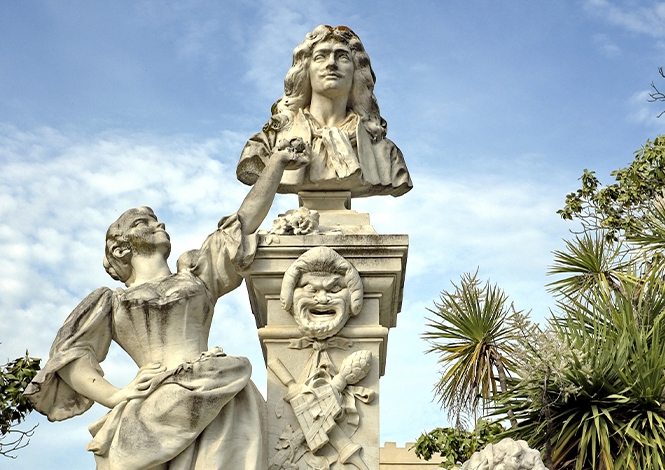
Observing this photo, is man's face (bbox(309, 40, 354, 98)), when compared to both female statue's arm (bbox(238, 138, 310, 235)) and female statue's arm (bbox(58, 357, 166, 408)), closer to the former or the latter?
female statue's arm (bbox(238, 138, 310, 235))

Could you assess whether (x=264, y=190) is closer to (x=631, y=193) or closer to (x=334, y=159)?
(x=334, y=159)

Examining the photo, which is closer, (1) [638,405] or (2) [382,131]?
(2) [382,131]

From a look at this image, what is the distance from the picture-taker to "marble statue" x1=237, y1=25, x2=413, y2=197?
282 inches

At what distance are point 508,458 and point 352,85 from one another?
288 centimetres

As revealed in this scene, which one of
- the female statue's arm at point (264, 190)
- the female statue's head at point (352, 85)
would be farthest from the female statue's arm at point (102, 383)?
the female statue's head at point (352, 85)

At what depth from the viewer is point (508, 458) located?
18.8ft

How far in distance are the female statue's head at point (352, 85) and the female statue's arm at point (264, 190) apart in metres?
0.61

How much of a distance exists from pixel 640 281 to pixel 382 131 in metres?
7.49

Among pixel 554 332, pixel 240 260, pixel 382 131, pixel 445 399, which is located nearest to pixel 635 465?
pixel 554 332

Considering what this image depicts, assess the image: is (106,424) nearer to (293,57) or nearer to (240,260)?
(240,260)

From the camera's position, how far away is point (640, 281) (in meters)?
14.0

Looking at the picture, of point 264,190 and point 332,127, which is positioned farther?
point 332,127

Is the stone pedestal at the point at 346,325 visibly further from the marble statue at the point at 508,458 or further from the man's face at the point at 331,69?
the man's face at the point at 331,69

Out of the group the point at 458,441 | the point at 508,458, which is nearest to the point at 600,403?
the point at 458,441
